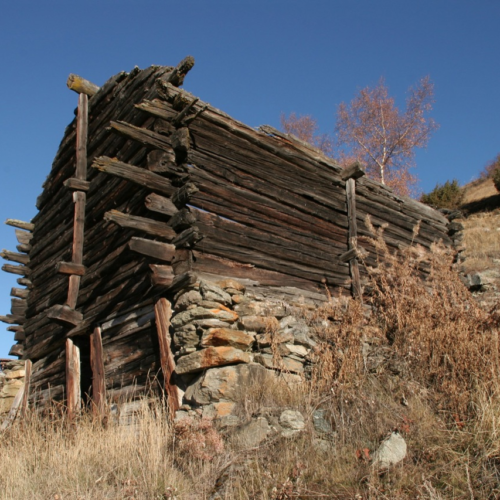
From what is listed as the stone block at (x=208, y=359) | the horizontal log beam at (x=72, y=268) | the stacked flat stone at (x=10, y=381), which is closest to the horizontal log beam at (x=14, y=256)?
A: the stacked flat stone at (x=10, y=381)

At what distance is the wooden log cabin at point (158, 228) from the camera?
6.72 meters

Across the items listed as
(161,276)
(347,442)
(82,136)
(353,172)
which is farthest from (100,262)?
(347,442)

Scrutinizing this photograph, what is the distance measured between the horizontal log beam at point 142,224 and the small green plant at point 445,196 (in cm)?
2395

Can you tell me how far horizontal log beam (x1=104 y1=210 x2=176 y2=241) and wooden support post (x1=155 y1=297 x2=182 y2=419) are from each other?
0.81m

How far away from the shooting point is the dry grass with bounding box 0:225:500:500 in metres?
3.93

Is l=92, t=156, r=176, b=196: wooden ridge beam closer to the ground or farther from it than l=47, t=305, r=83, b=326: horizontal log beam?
farther from it

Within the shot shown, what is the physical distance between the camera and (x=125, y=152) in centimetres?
817

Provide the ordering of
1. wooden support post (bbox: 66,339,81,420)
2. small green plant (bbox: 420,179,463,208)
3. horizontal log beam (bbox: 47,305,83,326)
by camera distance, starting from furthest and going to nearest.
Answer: small green plant (bbox: 420,179,463,208)
horizontal log beam (bbox: 47,305,83,326)
wooden support post (bbox: 66,339,81,420)

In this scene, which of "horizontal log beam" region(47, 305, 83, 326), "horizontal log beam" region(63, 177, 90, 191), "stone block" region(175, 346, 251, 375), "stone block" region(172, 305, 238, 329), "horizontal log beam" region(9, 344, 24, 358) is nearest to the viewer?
"stone block" region(175, 346, 251, 375)

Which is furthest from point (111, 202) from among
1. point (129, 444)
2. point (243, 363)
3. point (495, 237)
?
point (495, 237)

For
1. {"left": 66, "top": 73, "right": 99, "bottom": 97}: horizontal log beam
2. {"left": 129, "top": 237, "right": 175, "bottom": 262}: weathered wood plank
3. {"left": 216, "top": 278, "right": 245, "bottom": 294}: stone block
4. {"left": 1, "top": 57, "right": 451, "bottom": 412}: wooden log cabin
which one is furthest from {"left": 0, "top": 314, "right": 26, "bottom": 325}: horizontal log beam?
{"left": 216, "top": 278, "right": 245, "bottom": 294}: stone block

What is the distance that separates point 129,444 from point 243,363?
1.57 metres

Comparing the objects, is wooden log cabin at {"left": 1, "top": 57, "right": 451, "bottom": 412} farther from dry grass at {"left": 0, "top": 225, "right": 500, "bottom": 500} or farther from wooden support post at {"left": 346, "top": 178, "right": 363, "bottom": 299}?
dry grass at {"left": 0, "top": 225, "right": 500, "bottom": 500}

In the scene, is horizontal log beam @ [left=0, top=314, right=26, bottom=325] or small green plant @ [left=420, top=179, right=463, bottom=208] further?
small green plant @ [left=420, top=179, right=463, bottom=208]
